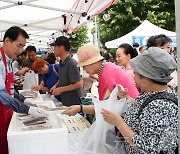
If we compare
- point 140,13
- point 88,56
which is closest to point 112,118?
point 88,56

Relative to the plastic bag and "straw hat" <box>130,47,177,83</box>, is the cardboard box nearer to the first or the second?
the plastic bag

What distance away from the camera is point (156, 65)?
117cm

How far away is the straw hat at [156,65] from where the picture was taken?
1174mm

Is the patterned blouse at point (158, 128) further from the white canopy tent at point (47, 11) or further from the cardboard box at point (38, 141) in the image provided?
the white canopy tent at point (47, 11)

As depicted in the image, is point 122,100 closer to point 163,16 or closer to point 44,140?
point 44,140

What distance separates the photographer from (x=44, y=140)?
1.42 metres

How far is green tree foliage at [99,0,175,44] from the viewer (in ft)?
50.3

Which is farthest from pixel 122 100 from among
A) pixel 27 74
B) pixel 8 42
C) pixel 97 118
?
pixel 27 74

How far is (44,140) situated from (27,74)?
290 cm

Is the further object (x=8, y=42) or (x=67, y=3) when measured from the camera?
(x=67, y=3)

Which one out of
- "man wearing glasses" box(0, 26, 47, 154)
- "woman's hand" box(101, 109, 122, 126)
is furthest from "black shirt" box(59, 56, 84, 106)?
"woman's hand" box(101, 109, 122, 126)

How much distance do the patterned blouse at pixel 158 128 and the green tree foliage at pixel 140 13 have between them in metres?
14.5

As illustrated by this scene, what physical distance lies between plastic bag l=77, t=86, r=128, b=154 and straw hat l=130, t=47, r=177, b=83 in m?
0.32

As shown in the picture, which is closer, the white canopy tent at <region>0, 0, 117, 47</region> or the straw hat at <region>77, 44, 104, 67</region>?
the straw hat at <region>77, 44, 104, 67</region>
